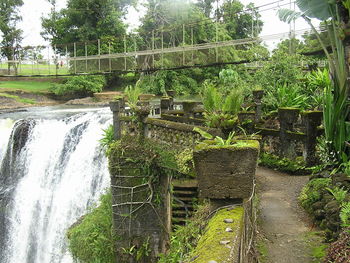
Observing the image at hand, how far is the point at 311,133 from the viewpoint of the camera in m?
9.63

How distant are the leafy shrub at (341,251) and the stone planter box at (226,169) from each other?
4.40ft

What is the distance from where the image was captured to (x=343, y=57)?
8.09 meters

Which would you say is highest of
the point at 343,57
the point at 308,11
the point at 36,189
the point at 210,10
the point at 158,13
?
the point at 210,10

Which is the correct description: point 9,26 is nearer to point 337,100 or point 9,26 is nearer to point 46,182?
point 46,182

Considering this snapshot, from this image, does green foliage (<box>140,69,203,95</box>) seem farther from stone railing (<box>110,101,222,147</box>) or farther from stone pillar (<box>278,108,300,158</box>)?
stone railing (<box>110,101,222,147</box>)

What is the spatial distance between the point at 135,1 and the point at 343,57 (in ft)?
95.1

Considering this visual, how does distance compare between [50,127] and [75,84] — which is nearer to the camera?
[50,127]

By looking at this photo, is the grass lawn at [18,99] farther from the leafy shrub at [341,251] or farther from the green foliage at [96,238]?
the leafy shrub at [341,251]

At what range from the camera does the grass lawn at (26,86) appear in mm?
28628

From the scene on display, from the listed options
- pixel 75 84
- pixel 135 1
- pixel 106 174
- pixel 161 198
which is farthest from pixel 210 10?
pixel 161 198

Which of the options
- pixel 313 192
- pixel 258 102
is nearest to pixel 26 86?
pixel 258 102

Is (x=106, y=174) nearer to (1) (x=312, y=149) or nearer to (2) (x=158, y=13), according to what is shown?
(1) (x=312, y=149)

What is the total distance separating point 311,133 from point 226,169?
6982 mm

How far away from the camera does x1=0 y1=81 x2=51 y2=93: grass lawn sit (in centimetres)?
2863
